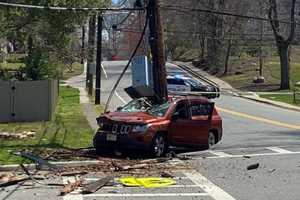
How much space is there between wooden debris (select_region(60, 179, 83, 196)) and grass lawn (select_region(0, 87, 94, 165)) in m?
3.15

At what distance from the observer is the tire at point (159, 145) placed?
16422mm

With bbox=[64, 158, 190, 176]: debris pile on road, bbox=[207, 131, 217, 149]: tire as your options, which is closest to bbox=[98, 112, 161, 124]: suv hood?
bbox=[64, 158, 190, 176]: debris pile on road

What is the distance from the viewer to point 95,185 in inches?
448

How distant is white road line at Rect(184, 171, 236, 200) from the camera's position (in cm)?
1058

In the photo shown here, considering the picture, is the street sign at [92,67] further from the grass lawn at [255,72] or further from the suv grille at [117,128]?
the suv grille at [117,128]

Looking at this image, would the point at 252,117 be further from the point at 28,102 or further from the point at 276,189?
the point at 276,189

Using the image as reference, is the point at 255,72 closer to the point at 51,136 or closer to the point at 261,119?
the point at 261,119

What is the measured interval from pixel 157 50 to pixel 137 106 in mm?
1896

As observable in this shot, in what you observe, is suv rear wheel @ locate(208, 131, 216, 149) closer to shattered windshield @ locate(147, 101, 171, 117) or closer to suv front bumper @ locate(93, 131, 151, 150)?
shattered windshield @ locate(147, 101, 171, 117)

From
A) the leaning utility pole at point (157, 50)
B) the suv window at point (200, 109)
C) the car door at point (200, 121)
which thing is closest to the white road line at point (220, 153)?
the car door at point (200, 121)

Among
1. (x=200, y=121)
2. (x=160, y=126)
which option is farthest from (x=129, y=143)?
(x=200, y=121)

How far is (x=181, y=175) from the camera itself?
1326cm

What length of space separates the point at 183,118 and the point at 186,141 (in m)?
0.63

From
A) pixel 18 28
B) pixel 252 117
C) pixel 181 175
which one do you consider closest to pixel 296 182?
pixel 181 175
